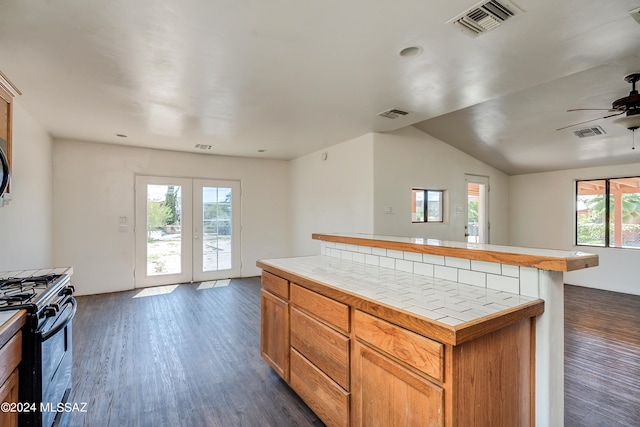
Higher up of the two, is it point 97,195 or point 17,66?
point 17,66

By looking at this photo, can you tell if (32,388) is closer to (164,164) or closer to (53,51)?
(53,51)

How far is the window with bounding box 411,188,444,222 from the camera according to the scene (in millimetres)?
5234

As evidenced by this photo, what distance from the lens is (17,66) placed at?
8.05ft

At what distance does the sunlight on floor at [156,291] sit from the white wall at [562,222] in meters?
7.17

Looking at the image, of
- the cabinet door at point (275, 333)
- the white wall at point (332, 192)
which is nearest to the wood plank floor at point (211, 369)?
the cabinet door at point (275, 333)

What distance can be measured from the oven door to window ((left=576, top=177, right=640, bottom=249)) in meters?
7.64

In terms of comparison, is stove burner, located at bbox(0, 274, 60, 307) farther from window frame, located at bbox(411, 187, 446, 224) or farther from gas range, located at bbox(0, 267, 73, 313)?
window frame, located at bbox(411, 187, 446, 224)

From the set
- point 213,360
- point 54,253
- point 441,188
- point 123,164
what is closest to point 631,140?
point 441,188

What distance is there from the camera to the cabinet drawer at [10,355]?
3.62ft

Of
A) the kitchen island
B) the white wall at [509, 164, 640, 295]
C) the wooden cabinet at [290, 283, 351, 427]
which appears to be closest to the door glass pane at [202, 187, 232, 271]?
the wooden cabinet at [290, 283, 351, 427]

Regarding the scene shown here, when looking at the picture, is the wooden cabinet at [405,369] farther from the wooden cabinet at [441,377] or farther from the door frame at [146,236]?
the door frame at [146,236]

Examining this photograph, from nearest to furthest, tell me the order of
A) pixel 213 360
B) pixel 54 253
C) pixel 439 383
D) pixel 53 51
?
pixel 439 383 → pixel 53 51 → pixel 213 360 → pixel 54 253

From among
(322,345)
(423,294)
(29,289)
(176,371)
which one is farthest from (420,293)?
(176,371)

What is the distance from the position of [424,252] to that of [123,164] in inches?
211
